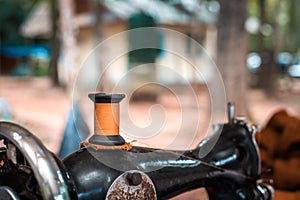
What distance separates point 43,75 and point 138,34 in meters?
17.3

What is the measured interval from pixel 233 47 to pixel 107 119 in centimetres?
257

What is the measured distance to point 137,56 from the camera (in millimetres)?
1310

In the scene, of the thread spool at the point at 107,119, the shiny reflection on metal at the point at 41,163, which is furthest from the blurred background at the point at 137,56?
the shiny reflection on metal at the point at 41,163

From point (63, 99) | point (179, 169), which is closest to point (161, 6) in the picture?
point (63, 99)

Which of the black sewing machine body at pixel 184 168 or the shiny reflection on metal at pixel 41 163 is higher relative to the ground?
the shiny reflection on metal at pixel 41 163

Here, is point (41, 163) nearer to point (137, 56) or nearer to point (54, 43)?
A: point (137, 56)

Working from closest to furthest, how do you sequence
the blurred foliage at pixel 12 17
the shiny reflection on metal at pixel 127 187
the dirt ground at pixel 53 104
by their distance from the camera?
1. the shiny reflection on metal at pixel 127 187
2. the dirt ground at pixel 53 104
3. the blurred foliage at pixel 12 17

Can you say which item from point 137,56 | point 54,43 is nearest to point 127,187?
point 137,56

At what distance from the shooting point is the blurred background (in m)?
3.14

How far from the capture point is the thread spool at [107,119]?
2.18ft

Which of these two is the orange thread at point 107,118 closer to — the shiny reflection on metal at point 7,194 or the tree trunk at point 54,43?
the shiny reflection on metal at point 7,194

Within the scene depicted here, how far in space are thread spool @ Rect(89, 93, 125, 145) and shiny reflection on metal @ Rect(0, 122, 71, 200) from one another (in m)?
0.12

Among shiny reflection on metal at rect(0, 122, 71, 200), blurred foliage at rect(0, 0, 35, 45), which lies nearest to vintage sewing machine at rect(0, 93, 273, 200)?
shiny reflection on metal at rect(0, 122, 71, 200)

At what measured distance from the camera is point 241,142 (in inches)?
35.1
